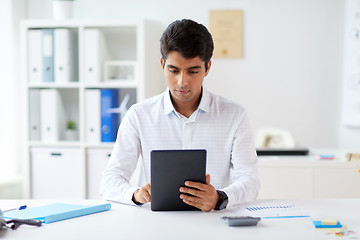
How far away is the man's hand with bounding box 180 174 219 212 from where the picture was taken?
149 centimetres

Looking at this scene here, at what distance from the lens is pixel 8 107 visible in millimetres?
3385

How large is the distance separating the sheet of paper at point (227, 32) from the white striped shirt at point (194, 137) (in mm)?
1514

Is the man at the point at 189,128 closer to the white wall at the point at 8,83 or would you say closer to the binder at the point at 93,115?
the binder at the point at 93,115

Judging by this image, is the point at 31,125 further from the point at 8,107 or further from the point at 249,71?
the point at 249,71

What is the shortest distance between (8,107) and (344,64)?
2365 millimetres

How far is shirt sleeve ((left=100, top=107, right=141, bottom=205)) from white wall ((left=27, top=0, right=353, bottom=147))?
1579mm

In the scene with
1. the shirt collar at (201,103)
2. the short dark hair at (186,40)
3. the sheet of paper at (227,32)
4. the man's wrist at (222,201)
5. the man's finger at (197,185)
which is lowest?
the man's wrist at (222,201)

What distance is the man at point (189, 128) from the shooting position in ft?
5.72

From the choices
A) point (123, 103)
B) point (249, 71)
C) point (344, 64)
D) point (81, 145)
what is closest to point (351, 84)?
point (344, 64)

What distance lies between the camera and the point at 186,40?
1.71 m

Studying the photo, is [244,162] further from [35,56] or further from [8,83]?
[8,83]

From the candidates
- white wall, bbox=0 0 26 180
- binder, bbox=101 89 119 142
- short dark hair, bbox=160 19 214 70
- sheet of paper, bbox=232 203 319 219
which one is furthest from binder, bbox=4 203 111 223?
white wall, bbox=0 0 26 180

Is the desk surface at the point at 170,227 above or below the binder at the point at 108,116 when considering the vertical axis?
below

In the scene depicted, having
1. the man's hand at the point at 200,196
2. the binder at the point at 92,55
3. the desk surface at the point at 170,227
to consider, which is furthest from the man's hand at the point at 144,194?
the binder at the point at 92,55
